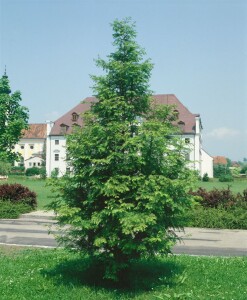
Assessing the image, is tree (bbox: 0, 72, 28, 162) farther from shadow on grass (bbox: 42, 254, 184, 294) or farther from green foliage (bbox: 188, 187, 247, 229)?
shadow on grass (bbox: 42, 254, 184, 294)

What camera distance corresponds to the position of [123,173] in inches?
339

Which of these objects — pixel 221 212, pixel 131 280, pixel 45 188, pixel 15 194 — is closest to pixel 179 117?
pixel 45 188

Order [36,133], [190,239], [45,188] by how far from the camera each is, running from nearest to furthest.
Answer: [190,239], [45,188], [36,133]

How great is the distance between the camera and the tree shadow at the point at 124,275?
9.06 m

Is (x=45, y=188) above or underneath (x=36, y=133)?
underneath

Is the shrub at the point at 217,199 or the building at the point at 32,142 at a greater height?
the building at the point at 32,142

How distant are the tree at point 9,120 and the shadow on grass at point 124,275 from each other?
75.0 feet

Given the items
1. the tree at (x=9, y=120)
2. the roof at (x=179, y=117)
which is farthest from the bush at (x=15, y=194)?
the roof at (x=179, y=117)

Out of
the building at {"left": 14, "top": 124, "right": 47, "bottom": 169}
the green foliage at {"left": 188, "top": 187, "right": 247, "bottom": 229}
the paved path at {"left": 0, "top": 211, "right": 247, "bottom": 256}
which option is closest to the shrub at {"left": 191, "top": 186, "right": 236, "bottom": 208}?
the green foliage at {"left": 188, "top": 187, "right": 247, "bottom": 229}

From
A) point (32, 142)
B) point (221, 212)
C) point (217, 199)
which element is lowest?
point (221, 212)

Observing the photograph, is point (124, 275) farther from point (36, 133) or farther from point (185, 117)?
point (36, 133)

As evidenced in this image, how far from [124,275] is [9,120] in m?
27.7

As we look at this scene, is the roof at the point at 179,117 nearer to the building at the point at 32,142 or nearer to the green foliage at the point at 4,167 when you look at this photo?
the green foliage at the point at 4,167

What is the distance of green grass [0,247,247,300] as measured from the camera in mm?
8445
